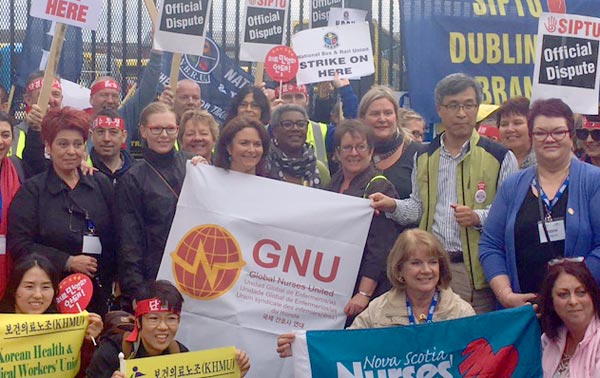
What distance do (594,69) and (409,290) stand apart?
2.74 meters

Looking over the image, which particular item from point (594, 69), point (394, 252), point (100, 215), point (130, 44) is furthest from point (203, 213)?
point (130, 44)

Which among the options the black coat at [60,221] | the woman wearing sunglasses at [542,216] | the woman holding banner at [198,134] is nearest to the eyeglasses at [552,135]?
the woman wearing sunglasses at [542,216]

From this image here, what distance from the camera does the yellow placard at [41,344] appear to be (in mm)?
5840

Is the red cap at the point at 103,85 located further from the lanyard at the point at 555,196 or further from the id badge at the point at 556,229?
the id badge at the point at 556,229

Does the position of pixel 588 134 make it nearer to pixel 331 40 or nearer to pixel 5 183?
pixel 331 40

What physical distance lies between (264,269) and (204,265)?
0.36 m

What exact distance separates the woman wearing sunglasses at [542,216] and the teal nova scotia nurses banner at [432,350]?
0.61ft

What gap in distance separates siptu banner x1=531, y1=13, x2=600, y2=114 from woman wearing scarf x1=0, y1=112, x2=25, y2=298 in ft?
11.8

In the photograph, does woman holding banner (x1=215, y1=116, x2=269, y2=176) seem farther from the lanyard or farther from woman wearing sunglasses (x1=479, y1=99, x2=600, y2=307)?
the lanyard

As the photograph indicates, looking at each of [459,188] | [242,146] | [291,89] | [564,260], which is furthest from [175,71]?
[564,260]

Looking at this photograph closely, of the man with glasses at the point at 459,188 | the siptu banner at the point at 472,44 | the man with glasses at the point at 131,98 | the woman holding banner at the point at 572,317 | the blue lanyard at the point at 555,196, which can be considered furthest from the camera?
the siptu banner at the point at 472,44

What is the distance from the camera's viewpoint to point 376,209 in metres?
6.61

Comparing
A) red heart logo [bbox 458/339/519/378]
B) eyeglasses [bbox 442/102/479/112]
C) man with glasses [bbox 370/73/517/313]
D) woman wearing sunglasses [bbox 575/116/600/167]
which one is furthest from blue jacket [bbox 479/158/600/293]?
woman wearing sunglasses [bbox 575/116/600/167]

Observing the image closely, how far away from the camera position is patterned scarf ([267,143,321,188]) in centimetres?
717
